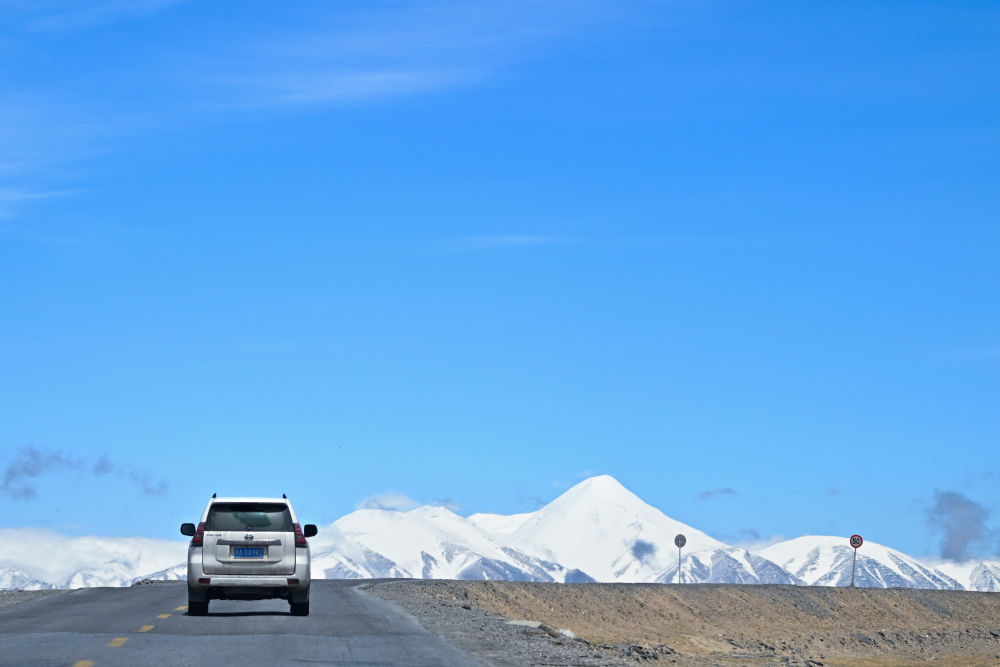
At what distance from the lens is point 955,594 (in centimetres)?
9194

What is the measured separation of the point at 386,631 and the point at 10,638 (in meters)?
6.46

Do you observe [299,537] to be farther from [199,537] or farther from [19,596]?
[19,596]

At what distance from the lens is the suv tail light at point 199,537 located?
27344 mm

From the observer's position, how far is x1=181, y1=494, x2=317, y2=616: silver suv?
1073 inches

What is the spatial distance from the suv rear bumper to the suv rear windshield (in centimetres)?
64

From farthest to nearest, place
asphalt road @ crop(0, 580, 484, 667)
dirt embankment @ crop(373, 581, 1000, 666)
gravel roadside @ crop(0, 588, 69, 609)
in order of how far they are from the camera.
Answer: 1. dirt embankment @ crop(373, 581, 1000, 666)
2. gravel roadside @ crop(0, 588, 69, 609)
3. asphalt road @ crop(0, 580, 484, 667)

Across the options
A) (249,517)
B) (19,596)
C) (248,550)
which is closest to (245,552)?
(248,550)

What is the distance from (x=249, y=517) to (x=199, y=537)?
995 millimetres

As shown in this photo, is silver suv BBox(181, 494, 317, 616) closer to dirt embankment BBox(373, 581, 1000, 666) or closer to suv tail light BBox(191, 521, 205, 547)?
suv tail light BBox(191, 521, 205, 547)

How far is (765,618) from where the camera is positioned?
75125mm

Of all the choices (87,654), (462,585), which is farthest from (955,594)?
(87,654)

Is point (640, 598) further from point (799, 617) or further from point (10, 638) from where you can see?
point (10, 638)

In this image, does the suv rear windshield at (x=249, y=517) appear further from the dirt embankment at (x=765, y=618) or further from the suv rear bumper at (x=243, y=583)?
the dirt embankment at (x=765, y=618)

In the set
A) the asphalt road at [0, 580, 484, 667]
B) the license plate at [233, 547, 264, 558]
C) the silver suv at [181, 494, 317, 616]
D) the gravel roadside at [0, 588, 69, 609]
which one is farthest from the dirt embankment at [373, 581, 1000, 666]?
the license plate at [233, 547, 264, 558]
